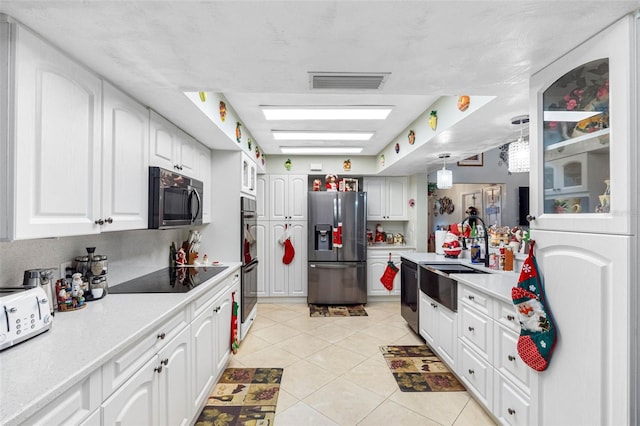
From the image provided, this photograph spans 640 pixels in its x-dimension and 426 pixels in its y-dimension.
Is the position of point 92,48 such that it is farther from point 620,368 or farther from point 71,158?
point 620,368

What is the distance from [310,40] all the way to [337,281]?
382 centimetres

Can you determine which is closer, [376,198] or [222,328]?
[222,328]

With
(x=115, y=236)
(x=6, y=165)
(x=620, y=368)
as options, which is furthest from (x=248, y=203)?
(x=620, y=368)

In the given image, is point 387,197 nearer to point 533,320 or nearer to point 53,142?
point 533,320

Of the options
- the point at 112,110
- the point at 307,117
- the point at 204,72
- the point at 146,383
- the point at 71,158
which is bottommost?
the point at 146,383

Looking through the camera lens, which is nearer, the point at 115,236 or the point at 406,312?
the point at 115,236

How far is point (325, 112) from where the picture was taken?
2.88m

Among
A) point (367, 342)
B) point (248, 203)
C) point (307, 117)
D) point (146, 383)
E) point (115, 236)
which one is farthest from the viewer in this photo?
point (248, 203)

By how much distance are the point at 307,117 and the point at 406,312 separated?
2.55 metres

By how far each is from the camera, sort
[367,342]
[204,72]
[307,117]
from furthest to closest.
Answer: [367,342]
[307,117]
[204,72]

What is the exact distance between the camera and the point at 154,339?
143 centimetres

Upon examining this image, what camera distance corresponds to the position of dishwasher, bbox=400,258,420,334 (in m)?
3.45

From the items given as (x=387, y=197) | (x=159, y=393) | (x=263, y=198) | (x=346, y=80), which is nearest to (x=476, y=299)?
(x=346, y=80)

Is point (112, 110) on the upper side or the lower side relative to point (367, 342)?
upper
